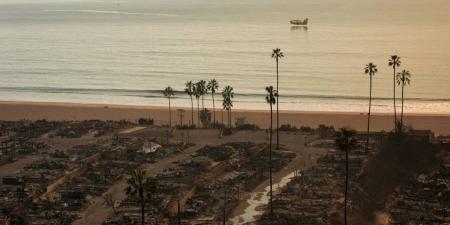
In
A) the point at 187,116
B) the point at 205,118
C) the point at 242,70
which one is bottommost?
the point at 205,118

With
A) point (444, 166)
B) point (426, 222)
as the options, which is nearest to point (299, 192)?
point (426, 222)

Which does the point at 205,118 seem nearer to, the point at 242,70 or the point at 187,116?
the point at 187,116

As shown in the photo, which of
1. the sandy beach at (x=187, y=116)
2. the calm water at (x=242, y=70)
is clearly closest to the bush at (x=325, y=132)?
the sandy beach at (x=187, y=116)

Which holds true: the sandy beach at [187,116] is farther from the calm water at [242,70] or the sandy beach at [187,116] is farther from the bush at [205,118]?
the calm water at [242,70]

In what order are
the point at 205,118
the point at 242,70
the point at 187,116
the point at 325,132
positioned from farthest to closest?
the point at 242,70 → the point at 187,116 → the point at 205,118 → the point at 325,132

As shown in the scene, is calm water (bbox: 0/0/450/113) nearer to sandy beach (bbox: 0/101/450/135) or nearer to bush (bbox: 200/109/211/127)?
sandy beach (bbox: 0/101/450/135)

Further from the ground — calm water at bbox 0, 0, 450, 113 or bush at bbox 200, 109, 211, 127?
calm water at bbox 0, 0, 450, 113

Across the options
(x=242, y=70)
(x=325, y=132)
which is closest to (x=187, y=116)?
(x=325, y=132)

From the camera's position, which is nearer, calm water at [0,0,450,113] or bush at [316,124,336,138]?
bush at [316,124,336,138]

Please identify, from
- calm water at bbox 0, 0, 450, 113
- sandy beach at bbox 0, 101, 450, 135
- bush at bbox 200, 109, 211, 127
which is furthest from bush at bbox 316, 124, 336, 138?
calm water at bbox 0, 0, 450, 113
